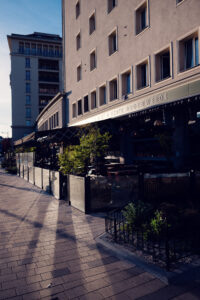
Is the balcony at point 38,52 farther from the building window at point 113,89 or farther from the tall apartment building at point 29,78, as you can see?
the building window at point 113,89

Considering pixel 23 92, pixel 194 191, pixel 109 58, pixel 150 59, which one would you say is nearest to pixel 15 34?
pixel 23 92

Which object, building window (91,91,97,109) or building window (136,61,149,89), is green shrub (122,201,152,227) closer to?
building window (136,61,149,89)

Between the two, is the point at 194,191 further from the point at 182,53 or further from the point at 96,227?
the point at 182,53

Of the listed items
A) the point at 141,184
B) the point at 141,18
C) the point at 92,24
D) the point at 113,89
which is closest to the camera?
the point at 141,184

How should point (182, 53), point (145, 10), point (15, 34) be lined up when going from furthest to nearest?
point (15, 34) < point (145, 10) < point (182, 53)

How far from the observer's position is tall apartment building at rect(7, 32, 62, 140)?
62.3 metres

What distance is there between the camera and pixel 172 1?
12172mm

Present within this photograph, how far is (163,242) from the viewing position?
19.0 ft

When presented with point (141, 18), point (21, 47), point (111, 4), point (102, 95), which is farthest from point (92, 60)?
point (21, 47)

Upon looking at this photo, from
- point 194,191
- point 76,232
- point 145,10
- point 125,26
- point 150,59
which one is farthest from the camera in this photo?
point 125,26

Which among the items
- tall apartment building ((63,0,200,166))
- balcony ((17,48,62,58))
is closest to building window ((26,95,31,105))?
balcony ((17,48,62,58))

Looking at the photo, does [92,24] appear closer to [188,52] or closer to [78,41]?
[78,41]

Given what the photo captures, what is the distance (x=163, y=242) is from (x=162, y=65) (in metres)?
10.7

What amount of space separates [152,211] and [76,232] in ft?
7.50
